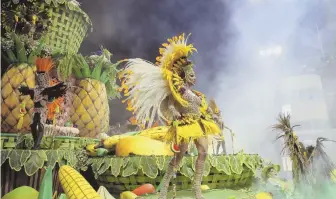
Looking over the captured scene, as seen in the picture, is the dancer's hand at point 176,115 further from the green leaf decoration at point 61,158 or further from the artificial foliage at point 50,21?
the artificial foliage at point 50,21

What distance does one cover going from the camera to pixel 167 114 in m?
1.77

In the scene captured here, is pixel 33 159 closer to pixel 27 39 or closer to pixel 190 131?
pixel 190 131

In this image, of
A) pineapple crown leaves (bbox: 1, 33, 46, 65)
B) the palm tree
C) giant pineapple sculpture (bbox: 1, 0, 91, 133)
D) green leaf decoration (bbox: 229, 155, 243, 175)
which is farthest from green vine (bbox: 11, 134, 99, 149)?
the palm tree

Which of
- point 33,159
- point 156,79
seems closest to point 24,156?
point 33,159

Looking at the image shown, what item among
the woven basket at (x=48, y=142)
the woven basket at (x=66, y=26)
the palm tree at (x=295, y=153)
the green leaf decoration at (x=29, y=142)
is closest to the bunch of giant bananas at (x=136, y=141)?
the woven basket at (x=48, y=142)

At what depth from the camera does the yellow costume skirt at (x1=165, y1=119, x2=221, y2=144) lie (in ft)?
5.17

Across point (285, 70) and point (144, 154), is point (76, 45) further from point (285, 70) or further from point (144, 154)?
point (285, 70)

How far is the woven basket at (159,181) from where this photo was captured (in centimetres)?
182

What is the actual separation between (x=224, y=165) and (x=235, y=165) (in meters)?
0.08

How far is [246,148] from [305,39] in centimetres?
160

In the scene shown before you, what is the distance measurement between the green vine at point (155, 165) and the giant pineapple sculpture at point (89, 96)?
0.79m

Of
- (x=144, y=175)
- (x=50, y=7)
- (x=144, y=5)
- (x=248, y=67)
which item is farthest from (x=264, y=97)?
(x=50, y=7)

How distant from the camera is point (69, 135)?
2383 mm

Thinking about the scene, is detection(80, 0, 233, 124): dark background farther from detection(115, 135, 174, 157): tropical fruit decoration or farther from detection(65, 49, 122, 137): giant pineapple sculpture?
detection(115, 135, 174, 157): tropical fruit decoration
